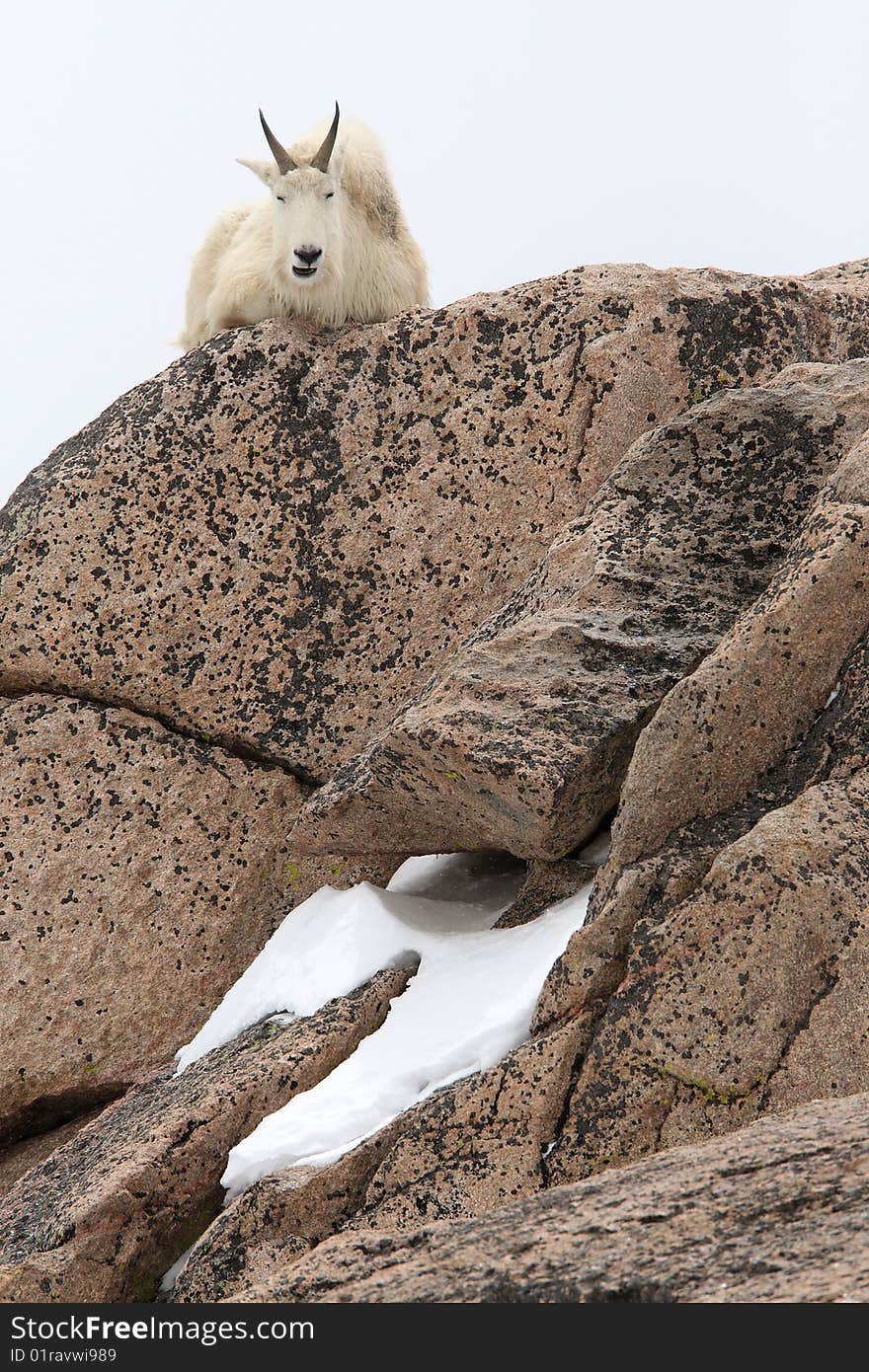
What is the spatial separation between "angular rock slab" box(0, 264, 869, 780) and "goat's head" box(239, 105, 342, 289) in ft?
3.98

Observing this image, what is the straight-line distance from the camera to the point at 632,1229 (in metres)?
3.46

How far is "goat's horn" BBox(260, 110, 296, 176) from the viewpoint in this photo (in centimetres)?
830

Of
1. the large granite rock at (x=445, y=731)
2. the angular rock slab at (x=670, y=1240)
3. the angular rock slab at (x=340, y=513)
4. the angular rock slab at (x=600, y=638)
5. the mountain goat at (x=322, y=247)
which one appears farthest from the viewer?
the mountain goat at (x=322, y=247)

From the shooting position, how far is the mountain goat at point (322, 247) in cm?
813

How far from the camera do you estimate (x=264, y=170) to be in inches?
343

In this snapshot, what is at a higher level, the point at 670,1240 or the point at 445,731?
the point at 445,731

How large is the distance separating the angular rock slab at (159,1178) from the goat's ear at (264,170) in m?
5.21

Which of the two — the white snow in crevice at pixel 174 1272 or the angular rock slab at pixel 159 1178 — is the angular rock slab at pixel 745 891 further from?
the white snow in crevice at pixel 174 1272

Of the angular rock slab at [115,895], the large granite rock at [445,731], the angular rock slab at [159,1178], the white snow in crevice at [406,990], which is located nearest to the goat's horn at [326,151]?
the large granite rock at [445,731]

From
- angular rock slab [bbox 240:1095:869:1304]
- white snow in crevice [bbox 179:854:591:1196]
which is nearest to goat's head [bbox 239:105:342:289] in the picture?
white snow in crevice [bbox 179:854:591:1196]

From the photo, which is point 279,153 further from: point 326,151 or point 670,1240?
point 670,1240

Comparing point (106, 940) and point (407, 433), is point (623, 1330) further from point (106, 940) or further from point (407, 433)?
point (407, 433)

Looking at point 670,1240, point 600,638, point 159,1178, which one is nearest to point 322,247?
point 600,638

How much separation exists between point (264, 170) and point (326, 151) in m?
0.43
